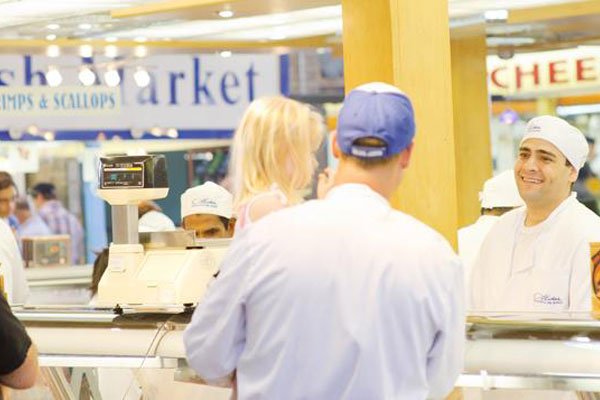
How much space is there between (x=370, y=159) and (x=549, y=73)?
33.8 ft

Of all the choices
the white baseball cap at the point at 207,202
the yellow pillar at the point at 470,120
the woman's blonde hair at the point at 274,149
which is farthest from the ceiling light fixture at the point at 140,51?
the woman's blonde hair at the point at 274,149

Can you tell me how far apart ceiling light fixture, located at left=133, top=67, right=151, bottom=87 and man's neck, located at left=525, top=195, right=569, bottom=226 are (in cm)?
483

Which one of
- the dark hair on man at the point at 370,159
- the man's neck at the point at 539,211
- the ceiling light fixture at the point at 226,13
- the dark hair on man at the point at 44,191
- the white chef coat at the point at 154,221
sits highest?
the ceiling light fixture at the point at 226,13

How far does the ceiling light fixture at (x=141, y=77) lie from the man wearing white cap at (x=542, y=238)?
4.65 m

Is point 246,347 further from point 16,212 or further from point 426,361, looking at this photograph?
point 16,212

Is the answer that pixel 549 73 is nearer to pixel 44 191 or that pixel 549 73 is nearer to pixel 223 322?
pixel 44 191

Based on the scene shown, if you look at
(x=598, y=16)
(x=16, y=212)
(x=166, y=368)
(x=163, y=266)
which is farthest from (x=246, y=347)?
(x=16, y=212)

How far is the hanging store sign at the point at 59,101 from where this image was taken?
8914 millimetres

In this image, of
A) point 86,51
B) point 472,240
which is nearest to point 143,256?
point 472,240

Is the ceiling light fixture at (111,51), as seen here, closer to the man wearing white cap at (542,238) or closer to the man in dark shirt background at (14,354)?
the man wearing white cap at (542,238)

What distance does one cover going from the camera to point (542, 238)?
178 inches

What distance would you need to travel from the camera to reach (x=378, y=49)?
479 cm

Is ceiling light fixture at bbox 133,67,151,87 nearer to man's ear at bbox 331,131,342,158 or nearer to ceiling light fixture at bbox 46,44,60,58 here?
ceiling light fixture at bbox 46,44,60,58

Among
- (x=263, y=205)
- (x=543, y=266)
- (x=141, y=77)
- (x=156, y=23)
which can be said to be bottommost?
(x=543, y=266)
